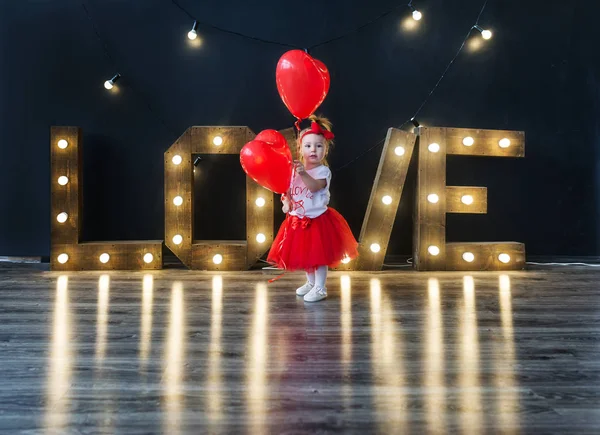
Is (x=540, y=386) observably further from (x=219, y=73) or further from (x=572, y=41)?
(x=572, y=41)

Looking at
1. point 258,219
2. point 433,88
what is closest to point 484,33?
point 433,88

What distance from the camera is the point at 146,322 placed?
2.03 m

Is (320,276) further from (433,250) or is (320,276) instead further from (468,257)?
(468,257)

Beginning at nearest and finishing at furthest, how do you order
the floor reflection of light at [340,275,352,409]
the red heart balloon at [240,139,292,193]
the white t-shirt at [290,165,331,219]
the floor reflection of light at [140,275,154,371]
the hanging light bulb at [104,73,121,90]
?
the floor reflection of light at [340,275,352,409]
the floor reflection of light at [140,275,154,371]
the red heart balloon at [240,139,292,193]
the white t-shirt at [290,165,331,219]
the hanging light bulb at [104,73,121,90]

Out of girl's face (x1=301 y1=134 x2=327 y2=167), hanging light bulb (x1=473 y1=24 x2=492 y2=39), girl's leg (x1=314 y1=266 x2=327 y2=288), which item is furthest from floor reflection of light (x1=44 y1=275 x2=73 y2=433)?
hanging light bulb (x1=473 y1=24 x2=492 y2=39)

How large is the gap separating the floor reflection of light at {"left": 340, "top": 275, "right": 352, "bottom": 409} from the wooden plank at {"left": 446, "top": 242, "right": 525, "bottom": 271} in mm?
811

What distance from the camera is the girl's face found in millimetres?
2598

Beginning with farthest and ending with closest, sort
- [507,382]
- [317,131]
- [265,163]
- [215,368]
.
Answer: [317,131]
[265,163]
[215,368]
[507,382]

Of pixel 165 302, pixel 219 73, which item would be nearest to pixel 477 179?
pixel 219 73

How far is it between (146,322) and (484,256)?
91.1 inches

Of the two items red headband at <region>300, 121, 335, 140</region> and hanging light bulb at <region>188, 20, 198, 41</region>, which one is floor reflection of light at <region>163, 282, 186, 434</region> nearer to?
red headband at <region>300, 121, 335, 140</region>

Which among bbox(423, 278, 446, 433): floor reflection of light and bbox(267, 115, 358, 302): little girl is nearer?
bbox(423, 278, 446, 433): floor reflection of light

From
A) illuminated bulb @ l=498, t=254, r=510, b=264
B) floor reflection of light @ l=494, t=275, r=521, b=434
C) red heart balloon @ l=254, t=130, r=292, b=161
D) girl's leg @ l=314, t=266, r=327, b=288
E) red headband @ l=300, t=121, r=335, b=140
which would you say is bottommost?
floor reflection of light @ l=494, t=275, r=521, b=434

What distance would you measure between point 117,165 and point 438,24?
2.67m
